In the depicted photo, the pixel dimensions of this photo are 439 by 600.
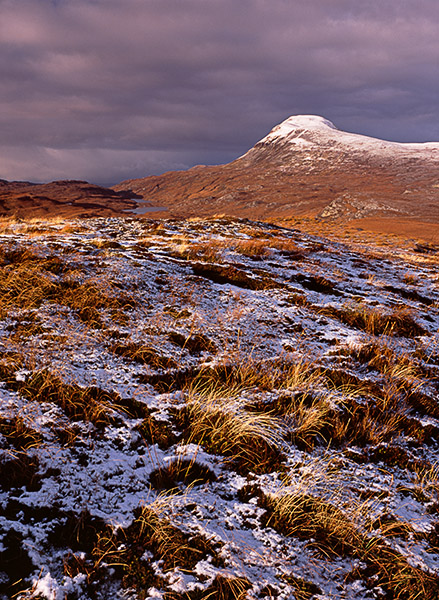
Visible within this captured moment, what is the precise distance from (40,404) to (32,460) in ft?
2.75

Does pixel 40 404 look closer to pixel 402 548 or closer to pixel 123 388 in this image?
pixel 123 388

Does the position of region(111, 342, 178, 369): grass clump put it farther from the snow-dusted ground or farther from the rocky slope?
the rocky slope

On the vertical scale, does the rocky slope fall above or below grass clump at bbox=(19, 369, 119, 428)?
above

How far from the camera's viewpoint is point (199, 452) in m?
3.62

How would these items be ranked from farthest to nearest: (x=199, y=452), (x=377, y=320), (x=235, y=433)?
(x=377, y=320) < (x=235, y=433) < (x=199, y=452)

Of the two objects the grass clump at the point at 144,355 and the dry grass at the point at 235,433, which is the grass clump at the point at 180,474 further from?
the grass clump at the point at 144,355

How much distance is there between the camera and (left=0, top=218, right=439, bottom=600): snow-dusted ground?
2.48 m

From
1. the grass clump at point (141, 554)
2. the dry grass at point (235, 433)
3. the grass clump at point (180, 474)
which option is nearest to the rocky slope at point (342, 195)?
the dry grass at point (235, 433)

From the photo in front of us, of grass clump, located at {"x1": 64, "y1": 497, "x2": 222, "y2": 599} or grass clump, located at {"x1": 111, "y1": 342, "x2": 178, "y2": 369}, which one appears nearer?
grass clump, located at {"x1": 64, "y1": 497, "x2": 222, "y2": 599}

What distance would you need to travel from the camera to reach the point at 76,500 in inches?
112

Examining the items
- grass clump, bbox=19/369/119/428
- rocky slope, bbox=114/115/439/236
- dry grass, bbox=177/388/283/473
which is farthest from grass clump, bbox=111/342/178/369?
rocky slope, bbox=114/115/439/236

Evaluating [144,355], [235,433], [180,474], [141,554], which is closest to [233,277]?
[144,355]

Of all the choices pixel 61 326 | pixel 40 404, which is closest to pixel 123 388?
Answer: pixel 40 404

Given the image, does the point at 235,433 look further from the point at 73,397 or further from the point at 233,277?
the point at 233,277
